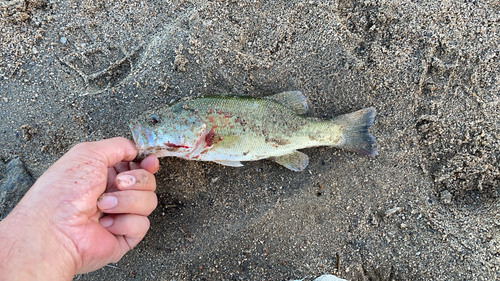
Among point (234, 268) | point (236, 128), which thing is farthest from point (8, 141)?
point (234, 268)

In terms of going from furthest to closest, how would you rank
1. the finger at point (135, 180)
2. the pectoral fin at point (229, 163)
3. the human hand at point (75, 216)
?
1. the pectoral fin at point (229, 163)
2. the finger at point (135, 180)
3. the human hand at point (75, 216)

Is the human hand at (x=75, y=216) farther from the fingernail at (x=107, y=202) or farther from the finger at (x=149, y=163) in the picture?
the finger at (x=149, y=163)

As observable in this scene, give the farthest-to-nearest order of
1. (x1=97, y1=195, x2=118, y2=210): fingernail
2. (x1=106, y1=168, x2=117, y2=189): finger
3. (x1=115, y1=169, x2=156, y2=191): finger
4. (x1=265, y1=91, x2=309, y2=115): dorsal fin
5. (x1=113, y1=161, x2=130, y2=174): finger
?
(x1=265, y1=91, x2=309, y2=115): dorsal fin → (x1=113, y1=161, x2=130, y2=174): finger → (x1=106, y1=168, x2=117, y2=189): finger → (x1=115, y1=169, x2=156, y2=191): finger → (x1=97, y1=195, x2=118, y2=210): fingernail

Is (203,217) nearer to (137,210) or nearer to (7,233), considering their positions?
(137,210)

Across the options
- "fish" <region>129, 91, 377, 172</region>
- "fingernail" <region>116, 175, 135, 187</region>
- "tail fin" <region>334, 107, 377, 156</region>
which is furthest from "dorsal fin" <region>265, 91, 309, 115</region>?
"fingernail" <region>116, 175, 135, 187</region>

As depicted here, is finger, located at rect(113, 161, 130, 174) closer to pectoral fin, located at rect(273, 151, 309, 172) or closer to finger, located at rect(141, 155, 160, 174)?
finger, located at rect(141, 155, 160, 174)

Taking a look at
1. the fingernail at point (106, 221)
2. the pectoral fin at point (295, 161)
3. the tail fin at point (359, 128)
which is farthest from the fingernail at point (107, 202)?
the tail fin at point (359, 128)

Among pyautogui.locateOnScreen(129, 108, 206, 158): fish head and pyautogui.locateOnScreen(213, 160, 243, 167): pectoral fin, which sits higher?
pyautogui.locateOnScreen(129, 108, 206, 158): fish head
